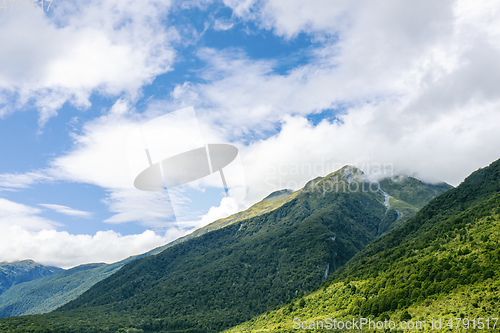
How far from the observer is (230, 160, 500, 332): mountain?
4528 centimetres

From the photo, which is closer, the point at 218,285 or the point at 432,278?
the point at 432,278

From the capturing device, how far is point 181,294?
147m

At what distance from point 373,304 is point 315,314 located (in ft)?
73.4

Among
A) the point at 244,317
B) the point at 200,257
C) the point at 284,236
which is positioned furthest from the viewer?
the point at 200,257

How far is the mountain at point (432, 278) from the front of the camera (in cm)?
4528

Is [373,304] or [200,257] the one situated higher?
[200,257]

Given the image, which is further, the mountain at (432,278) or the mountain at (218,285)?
the mountain at (218,285)

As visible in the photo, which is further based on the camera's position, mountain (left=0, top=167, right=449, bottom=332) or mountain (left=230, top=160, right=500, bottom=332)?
mountain (left=0, top=167, right=449, bottom=332)

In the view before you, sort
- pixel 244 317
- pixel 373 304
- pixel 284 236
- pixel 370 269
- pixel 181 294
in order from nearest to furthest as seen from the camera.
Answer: pixel 373 304, pixel 370 269, pixel 244 317, pixel 181 294, pixel 284 236

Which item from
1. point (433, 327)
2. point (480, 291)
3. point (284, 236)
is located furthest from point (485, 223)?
point (284, 236)

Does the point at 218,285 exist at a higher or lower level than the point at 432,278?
higher

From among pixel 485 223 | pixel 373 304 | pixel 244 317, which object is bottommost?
pixel 244 317

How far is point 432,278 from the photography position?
5588cm

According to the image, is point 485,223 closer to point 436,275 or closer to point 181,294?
point 436,275
